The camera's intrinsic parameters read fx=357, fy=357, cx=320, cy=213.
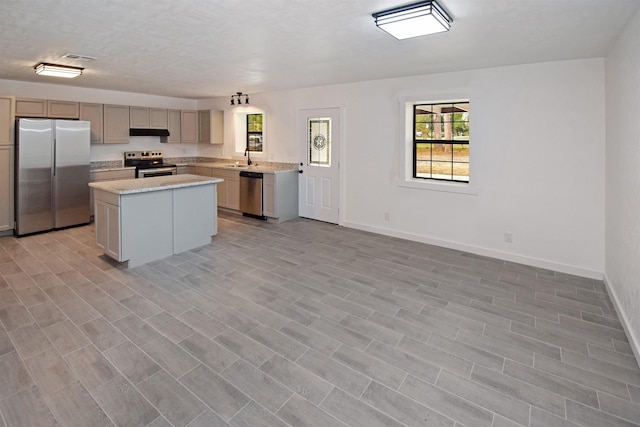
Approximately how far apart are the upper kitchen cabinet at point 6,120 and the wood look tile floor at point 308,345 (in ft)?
6.72

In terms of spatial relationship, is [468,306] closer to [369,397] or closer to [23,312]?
[369,397]

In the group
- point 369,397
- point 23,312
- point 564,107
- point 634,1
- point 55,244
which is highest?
point 634,1

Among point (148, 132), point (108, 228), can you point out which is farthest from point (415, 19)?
point (148, 132)

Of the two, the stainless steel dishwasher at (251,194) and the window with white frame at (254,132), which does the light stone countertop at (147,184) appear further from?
the window with white frame at (254,132)

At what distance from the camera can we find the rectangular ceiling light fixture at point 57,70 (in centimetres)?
453

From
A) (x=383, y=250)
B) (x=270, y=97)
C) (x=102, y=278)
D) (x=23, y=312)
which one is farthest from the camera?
(x=270, y=97)

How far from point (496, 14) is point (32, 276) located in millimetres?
5058

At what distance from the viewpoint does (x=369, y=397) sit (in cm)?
205

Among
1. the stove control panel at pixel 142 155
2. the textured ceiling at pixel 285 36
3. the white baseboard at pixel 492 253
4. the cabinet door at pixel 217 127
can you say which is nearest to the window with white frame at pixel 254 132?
the cabinet door at pixel 217 127

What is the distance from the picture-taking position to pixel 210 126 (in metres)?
7.87

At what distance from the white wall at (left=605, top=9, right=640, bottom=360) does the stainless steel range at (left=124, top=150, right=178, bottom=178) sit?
7225 millimetres

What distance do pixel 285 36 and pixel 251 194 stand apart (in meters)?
3.85

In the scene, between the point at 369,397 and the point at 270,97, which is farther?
the point at 270,97

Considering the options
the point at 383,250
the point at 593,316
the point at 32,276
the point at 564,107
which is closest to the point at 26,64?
the point at 32,276
